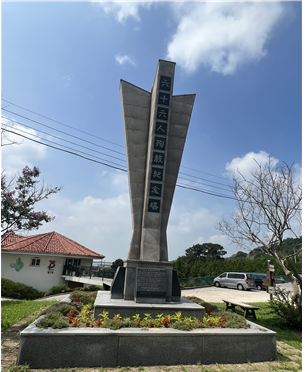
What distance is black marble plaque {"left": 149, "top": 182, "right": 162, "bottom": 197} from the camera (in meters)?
8.12

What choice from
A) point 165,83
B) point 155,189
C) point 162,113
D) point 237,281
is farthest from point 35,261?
point 165,83

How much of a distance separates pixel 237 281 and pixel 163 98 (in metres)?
16.5

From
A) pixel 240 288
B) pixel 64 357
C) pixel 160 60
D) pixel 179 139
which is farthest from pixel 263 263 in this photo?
pixel 64 357

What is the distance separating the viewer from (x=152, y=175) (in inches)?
323

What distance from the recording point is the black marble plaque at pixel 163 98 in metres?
8.62

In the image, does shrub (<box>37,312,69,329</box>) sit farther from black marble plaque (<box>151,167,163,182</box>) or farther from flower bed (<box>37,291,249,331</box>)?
black marble plaque (<box>151,167,163,182</box>)

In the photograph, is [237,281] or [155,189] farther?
[237,281]

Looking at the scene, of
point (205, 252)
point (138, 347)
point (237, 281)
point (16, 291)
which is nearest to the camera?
point (138, 347)

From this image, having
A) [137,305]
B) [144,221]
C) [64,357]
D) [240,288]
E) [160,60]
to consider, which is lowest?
[240,288]

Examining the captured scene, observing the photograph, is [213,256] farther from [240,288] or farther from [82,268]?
[82,268]

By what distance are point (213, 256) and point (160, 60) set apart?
46.1 metres

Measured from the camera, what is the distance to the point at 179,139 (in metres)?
8.99

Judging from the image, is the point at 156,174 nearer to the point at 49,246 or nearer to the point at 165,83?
the point at 165,83

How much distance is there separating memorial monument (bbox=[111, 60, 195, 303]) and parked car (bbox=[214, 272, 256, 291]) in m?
13.9
